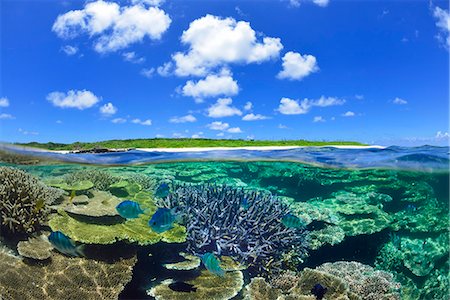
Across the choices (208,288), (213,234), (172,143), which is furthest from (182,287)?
(172,143)

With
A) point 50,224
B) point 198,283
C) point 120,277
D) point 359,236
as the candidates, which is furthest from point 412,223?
point 50,224

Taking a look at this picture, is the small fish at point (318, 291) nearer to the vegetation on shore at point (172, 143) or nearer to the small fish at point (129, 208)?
the small fish at point (129, 208)

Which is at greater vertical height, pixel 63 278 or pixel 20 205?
pixel 20 205

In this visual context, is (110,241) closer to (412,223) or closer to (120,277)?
(120,277)

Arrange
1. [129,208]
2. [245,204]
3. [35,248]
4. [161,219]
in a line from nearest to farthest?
[161,219] < [129,208] < [35,248] < [245,204]

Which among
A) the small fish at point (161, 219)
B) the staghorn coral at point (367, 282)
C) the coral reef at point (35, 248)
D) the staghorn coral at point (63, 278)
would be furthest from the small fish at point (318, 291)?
the coral reef at point (35, 248)

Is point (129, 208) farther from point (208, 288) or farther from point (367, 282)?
point (367, 282)

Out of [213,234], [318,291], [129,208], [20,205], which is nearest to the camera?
[129,208]
